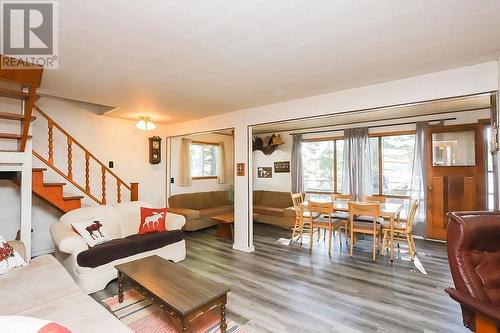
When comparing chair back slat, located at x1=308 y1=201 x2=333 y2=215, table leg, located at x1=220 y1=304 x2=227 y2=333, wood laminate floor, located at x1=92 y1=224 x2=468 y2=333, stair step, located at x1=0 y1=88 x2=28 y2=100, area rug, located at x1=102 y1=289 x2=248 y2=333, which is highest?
stair step, located at x1=0 y1=88 x2=28 y2=100

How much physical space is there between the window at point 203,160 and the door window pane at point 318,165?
2433 millimetres

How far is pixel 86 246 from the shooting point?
288cm

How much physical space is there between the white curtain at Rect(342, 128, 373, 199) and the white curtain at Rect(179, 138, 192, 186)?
3705mm

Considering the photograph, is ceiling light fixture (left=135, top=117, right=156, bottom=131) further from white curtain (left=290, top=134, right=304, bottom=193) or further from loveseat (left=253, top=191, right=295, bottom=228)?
white curtain (left=290, top=134, right=304, bottom=193)

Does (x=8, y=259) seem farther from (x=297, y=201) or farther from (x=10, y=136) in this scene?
(x=297, y=201)

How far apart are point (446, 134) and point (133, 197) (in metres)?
5.88

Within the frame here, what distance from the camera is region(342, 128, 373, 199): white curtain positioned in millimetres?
5391

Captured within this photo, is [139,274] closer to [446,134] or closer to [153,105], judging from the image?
[153,105]

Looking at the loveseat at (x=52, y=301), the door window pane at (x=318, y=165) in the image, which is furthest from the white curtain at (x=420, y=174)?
the loveseat at (x=52, y=301)

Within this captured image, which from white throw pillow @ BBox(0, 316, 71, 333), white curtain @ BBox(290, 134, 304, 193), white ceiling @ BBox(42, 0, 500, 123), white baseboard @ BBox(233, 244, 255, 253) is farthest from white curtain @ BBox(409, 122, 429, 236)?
white throw pillow @ BBox(0, 316, 71, 333)

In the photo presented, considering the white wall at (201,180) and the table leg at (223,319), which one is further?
the white wall at (201,180)

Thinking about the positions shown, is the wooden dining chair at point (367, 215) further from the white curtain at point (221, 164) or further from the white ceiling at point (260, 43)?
the white curtain at point (221, 164)

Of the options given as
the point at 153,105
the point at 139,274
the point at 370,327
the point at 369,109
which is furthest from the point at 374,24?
the point at 153,105

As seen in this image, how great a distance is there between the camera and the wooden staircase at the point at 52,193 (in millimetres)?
3295
